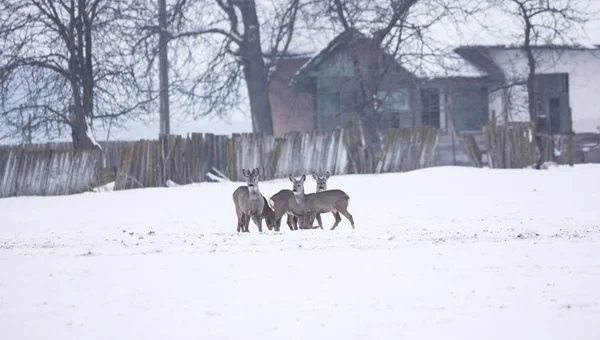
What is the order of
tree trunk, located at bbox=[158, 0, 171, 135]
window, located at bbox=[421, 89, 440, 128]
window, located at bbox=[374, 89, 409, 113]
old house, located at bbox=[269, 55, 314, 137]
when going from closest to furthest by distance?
window, located at bbox=[374, 89, 409, 113] → tree trunk, located at bbox=[158, 0, 171, 135] → window, located at bbox=[421, 89, 440, 128] → old house, located at bbox=[269, 55, 314, 137]

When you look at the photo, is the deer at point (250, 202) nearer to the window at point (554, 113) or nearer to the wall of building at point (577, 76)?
the wall of building at point (577, 76)

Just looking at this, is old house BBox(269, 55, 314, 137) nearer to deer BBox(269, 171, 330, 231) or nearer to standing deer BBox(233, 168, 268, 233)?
deer BBox(269, 171, 330, 231)

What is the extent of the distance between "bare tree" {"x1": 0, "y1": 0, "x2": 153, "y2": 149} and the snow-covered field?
10300mm

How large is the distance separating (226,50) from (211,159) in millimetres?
8766

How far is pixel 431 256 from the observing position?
12383mm

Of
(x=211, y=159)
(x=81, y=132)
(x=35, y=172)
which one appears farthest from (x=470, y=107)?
(x=35, y=172)

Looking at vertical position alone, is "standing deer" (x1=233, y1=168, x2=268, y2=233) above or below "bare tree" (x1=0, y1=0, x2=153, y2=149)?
below

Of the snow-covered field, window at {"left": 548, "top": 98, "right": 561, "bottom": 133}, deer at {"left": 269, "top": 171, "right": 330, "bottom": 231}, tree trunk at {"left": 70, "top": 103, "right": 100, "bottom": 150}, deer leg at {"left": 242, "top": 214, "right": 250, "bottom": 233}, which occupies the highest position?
window at {"left": 548, "top": 98, "right": 561, "bottom": 133}

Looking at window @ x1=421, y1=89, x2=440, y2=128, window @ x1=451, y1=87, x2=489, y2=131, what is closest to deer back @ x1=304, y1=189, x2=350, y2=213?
window @ x1=451, y1=87, x2=489, y2=131

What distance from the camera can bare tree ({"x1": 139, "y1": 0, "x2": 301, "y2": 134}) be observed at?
118ft

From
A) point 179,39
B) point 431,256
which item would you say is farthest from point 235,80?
point 431,256

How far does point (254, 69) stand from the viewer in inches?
1565

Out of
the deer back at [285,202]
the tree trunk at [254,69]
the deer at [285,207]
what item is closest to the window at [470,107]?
the tree trunk at [254,69]

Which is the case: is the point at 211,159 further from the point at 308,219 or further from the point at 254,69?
the point at 308,219
